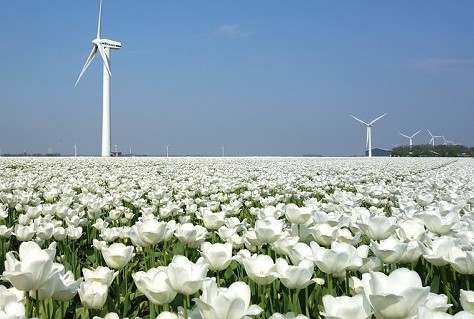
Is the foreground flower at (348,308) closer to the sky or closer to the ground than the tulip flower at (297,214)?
closer to the ground

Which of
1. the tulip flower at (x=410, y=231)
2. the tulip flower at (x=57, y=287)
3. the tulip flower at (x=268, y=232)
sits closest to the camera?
the tulip flower at (x=57, y=287)

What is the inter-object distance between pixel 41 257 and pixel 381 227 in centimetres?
208

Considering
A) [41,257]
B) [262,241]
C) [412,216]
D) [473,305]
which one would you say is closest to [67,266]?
[262,241]

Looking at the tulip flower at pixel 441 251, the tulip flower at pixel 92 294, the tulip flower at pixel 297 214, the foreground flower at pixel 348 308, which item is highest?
the tulip flower at pixel 297 214

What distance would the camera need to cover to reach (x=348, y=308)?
1752 millimetres

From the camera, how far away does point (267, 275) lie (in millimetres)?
2418

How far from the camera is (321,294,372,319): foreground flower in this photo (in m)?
1.75

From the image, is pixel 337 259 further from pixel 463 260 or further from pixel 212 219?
pixel 212 219

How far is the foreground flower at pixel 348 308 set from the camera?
68.9 inches

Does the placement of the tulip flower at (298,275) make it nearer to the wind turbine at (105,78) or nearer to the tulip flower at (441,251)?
the tulip flower at (441,251)

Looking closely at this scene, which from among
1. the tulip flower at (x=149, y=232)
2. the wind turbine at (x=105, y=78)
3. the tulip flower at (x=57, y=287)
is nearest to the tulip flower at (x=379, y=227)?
the tulip flower at (x=149, y=232)

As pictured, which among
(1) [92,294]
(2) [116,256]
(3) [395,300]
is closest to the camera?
(3) [395,300]

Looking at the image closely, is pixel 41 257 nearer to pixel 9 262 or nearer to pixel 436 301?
pixel 9 262

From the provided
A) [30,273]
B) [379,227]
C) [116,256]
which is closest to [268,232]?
[379,227]
